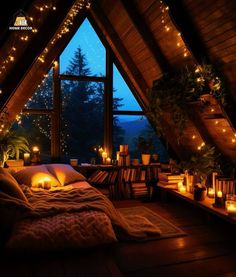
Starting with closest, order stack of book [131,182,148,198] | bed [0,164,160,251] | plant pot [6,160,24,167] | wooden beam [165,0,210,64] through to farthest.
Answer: bed [0,164,160,251], wooden beam [165,0,210,64], plant pot [6,160,24,167], stack of book [131,182,148,198]

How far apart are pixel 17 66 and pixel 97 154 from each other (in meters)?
2.35

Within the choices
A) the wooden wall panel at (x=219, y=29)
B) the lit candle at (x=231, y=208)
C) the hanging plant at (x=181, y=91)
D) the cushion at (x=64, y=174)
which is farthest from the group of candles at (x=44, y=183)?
A: the wooden wall panel at (x=219, y=29)

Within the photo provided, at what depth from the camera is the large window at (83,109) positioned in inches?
192

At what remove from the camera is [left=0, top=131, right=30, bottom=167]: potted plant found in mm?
4152

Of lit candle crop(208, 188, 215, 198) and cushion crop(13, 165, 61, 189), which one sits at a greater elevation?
cushion crop(13, 165, 61, 189)

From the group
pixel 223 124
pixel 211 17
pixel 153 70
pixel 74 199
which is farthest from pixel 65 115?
pixel 211 17

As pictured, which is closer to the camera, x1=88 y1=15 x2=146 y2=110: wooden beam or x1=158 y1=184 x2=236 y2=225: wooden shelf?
x1=158 y1=184 x2=236 y2=225: wooden shelf

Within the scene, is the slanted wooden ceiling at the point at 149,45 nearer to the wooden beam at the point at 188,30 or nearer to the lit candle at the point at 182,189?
the wooden beam at the point at 188,30

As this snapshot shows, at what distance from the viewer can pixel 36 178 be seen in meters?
3.80

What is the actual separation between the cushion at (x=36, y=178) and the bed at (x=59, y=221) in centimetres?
28

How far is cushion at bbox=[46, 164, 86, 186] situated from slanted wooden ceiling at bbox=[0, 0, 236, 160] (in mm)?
1078

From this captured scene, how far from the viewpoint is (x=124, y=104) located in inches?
207

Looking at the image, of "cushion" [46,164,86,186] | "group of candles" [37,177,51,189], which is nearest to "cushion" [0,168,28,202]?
"group of candles" [37,177,51,189]

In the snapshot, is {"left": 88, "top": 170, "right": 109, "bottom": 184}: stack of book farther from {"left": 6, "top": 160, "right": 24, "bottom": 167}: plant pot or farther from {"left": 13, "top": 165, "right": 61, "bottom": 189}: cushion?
{"left": 6, "top": 160, "right": 24, "bottom": 167}: plant pot
